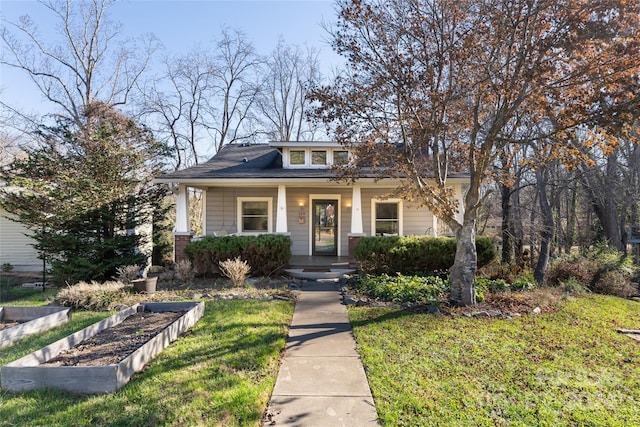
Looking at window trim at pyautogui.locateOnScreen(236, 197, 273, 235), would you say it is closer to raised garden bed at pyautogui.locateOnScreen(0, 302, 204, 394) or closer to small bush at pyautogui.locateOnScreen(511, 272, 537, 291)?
raised garden bed at pyautogui.locateOnScreen(0, 302, 204, 394)

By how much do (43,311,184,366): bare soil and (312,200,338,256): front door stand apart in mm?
7280

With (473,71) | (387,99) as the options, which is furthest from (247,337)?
(473,71)

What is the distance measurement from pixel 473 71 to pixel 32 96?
2133 centimetres

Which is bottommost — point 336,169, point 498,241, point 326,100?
point 498,241

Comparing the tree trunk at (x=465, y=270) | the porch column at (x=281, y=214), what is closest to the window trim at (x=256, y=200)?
the porch column at (x=281, y=214)

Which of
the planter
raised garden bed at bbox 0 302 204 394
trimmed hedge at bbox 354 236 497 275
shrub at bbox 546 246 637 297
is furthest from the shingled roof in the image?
raised garden bed at bbox 0 302 204 394

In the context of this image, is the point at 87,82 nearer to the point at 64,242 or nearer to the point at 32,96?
the point at 32,96

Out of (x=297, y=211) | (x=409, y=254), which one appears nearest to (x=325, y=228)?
(x=297, y=211)

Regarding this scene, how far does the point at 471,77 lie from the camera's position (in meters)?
6.25

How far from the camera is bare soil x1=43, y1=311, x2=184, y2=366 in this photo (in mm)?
3699

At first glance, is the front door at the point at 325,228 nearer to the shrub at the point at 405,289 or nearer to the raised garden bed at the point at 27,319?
the shrub at the point at 405,289

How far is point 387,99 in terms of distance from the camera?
6559 millimetres

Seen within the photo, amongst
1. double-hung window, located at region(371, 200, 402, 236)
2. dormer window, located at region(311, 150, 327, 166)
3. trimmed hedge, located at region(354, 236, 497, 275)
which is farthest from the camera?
double-hung window, located at region(371, 200, 402, 236)

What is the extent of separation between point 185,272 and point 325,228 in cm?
550
